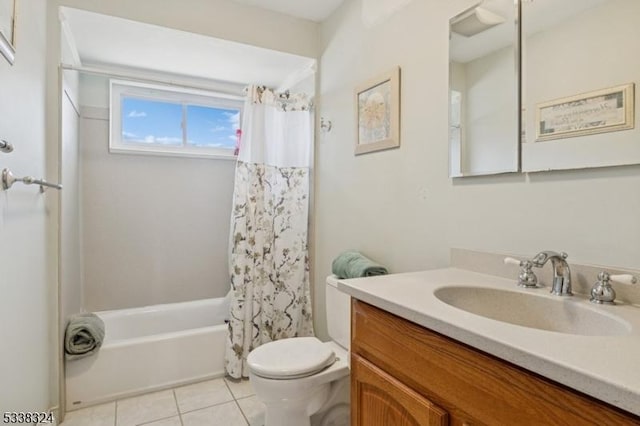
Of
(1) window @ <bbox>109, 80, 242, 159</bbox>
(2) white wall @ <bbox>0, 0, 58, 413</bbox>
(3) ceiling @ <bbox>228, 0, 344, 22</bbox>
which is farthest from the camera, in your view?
(1) window @ <bbox>109, 80, 242, 159</bbox>

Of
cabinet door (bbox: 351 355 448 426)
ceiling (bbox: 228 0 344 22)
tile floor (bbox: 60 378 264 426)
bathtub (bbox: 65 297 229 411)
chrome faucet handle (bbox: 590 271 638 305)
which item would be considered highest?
ceiling (bbox: 228 0 344 22)

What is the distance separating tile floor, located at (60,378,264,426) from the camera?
5.97 feet

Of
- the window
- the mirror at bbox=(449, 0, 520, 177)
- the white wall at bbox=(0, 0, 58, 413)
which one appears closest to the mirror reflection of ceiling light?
the mirror at bbox=(449, 0, 520, 177)

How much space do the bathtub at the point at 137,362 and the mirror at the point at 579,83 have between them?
2057 mm

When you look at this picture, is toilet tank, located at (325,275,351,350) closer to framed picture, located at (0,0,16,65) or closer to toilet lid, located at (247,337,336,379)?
toilet lid, located at (247,337,336,379)

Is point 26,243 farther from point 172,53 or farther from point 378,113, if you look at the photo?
point 378,113

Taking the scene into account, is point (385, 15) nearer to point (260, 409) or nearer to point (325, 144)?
point (325, 144)

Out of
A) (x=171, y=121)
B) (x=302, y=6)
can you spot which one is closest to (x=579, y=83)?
(x=302, y=6)

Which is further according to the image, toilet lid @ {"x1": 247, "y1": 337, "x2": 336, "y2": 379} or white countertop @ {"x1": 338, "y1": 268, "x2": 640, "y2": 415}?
toilet lid @ {"x1": 247, "y1": 337, "x2": 336, "y2": 379}

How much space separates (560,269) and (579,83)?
553 millimetres

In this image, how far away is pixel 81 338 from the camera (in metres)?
1.92

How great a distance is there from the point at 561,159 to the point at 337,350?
4.16 ft

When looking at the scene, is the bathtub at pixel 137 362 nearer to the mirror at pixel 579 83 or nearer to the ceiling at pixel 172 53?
the ceiling at pixel 172 53

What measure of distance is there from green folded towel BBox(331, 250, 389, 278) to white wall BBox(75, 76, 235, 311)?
1466 mm
